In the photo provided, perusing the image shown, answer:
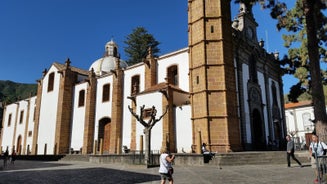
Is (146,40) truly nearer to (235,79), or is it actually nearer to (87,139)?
(87,139)

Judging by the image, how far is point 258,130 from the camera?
23219 millimetres

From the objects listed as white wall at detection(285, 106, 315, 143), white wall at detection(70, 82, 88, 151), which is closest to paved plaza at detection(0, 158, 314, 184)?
white wall at detection(70, 82, 88, 151)

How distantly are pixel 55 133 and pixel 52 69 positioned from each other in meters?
8.31

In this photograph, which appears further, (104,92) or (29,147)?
(29,147)

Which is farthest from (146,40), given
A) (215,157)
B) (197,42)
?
(215,157)

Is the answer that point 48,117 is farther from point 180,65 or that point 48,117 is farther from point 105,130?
point 180,65

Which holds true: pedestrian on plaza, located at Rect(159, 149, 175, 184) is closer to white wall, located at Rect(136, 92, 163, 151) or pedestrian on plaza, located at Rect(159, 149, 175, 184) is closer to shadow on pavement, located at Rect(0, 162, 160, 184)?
shadow on pavement, located at Rect(0, 162, 160, 184)

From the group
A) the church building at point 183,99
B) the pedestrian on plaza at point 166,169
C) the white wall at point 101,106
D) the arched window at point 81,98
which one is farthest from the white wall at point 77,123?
the pedestrian on plaza at point 166,169

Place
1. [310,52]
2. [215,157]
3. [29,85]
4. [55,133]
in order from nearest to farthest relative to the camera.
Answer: [310,52] < [215,157] < [55,133] < [29,85]

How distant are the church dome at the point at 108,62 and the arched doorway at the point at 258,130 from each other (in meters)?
20.6

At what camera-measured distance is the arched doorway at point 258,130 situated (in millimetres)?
22034

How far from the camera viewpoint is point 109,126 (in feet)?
87.9

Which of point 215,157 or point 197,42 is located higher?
point 197,42

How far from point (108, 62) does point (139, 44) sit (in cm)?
1066
